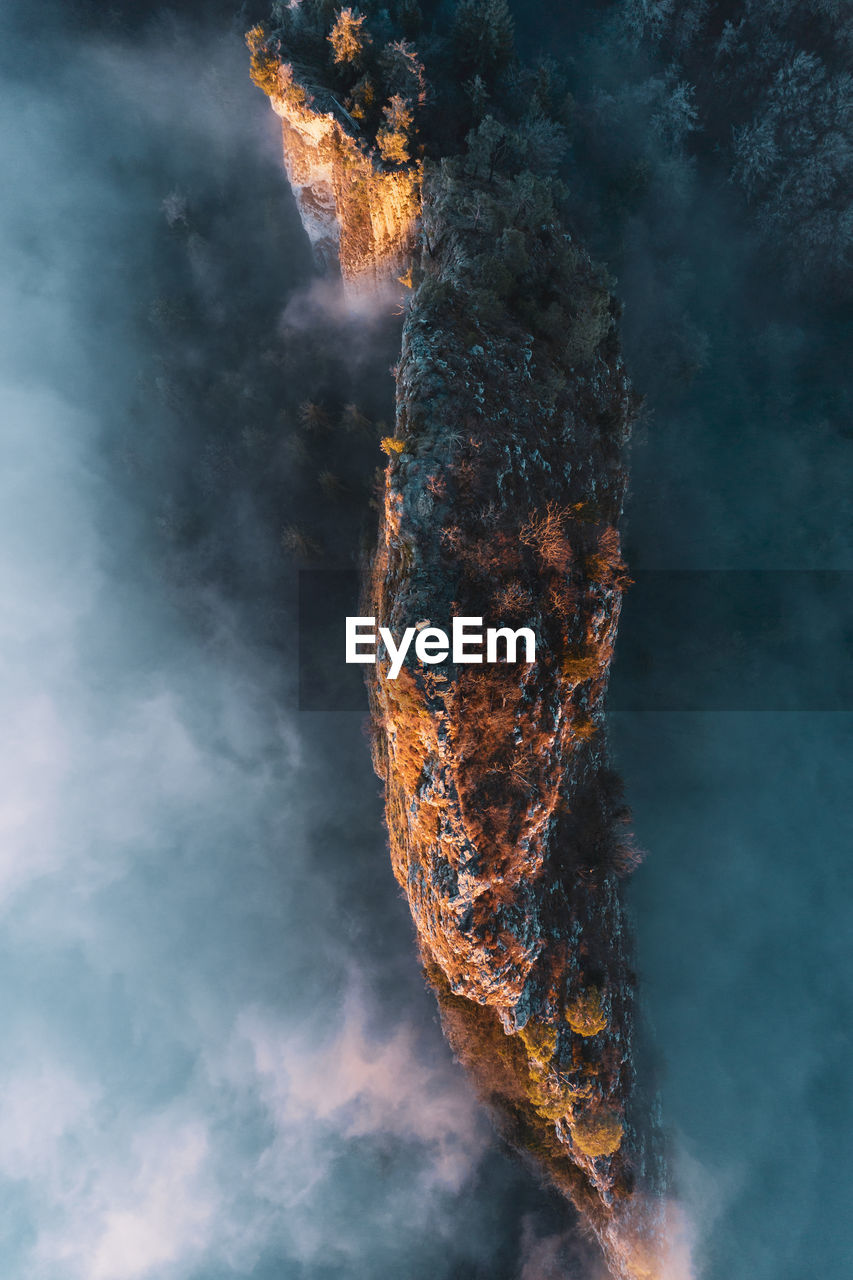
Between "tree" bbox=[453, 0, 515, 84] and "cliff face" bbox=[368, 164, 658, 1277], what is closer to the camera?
"cliff face" bbox=[368, 164, 658, 1277]

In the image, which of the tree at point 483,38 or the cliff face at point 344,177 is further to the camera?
the tree at point 483,38

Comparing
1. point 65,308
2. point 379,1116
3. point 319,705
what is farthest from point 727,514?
point 65,308

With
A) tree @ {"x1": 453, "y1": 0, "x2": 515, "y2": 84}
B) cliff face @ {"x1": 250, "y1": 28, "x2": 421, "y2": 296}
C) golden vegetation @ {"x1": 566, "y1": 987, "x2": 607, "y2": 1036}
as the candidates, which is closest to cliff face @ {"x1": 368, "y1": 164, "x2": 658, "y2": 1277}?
golden vegetation @ {"x1": 566, "y1": 987, "x2": 607, "y2": 1036}

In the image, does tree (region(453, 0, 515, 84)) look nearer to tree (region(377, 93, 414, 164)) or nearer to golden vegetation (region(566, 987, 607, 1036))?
tree (region(377, 93, 414, 164))

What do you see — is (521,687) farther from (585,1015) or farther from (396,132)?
(396,132)

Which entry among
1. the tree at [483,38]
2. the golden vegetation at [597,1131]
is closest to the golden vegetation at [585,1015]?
the golden vegetation at [597,1131]

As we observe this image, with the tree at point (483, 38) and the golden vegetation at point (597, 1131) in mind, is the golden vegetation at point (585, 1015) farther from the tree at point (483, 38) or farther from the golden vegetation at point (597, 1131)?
the tree at point (483, 38)

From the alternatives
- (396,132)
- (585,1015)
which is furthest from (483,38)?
(585,1015)

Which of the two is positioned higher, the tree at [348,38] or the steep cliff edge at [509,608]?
the tree at [348,38]
